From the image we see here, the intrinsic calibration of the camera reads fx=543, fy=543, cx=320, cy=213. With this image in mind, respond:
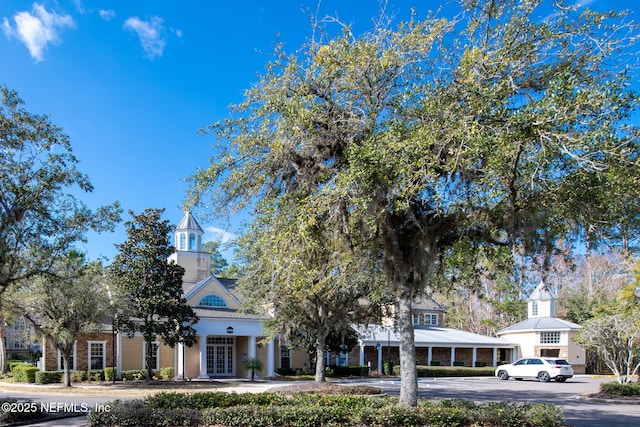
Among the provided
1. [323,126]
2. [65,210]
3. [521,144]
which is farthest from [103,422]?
[521,144]

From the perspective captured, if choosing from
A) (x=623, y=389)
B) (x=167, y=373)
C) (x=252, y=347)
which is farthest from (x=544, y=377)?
(x=167, y=373)

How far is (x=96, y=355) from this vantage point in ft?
96.5

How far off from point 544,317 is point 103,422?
131ft

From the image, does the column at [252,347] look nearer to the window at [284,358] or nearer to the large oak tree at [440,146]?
the window at [284,358]

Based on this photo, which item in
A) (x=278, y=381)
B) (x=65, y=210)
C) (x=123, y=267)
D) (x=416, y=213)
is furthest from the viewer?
(x=278, y=381)

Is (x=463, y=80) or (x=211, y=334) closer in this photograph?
(x=463, y=80)

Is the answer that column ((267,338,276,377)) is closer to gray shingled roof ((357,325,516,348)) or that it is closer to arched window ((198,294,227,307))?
arched window ((198,294,227,307))

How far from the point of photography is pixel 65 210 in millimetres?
12945

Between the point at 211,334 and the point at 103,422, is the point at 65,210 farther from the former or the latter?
the point at 211,334

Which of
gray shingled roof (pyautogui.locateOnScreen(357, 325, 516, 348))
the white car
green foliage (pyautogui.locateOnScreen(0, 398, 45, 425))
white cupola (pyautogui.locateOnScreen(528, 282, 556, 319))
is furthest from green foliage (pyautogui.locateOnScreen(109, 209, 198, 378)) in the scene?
white cupola (pyautogui.locateOnScreen(528, 282, 556, 319))

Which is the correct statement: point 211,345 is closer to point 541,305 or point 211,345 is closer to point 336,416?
point 336,416

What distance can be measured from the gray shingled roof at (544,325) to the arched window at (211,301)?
24.5 meters

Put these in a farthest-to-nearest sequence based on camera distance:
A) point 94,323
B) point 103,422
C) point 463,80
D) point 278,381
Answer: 1. point 278,381
2. point 94,323
3. point 103,422
4. point 463,80

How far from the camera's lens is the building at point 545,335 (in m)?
40.8
